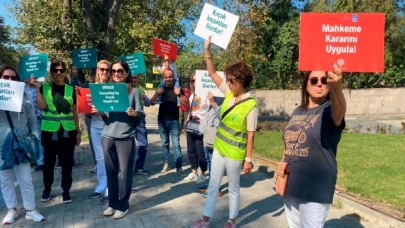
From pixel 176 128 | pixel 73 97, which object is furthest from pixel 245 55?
pixel 73 97

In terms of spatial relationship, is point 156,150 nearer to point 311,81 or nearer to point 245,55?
point 311,81

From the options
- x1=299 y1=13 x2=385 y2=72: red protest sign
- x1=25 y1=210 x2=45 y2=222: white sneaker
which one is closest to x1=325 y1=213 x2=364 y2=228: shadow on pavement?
x1=299 y1=13 x2=385 y2=72: red protest sign

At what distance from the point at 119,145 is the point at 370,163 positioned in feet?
16.9

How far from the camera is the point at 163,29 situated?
23.0 m

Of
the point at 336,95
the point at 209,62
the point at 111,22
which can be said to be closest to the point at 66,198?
the point at 209,62

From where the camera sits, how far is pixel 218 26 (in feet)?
16.0

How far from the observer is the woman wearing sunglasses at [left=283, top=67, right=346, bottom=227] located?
2.94 m

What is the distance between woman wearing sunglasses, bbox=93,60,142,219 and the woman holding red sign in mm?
2500

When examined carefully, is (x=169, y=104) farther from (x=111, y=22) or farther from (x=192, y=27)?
(x=192, y=27)

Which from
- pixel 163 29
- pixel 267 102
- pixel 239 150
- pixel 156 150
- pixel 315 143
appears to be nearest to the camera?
pixel 315 143

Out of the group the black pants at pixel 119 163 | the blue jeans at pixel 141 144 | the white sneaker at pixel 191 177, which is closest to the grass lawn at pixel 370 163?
the white sneaker at pixel 191 177

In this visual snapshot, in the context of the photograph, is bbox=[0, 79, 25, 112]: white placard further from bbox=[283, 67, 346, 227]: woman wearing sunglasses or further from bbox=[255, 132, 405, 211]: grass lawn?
bbox=[255, 132, 405, 211]: grass lawn

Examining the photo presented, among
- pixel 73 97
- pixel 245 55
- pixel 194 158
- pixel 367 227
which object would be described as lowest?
pixel 367 227

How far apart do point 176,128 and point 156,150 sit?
3007 mm
